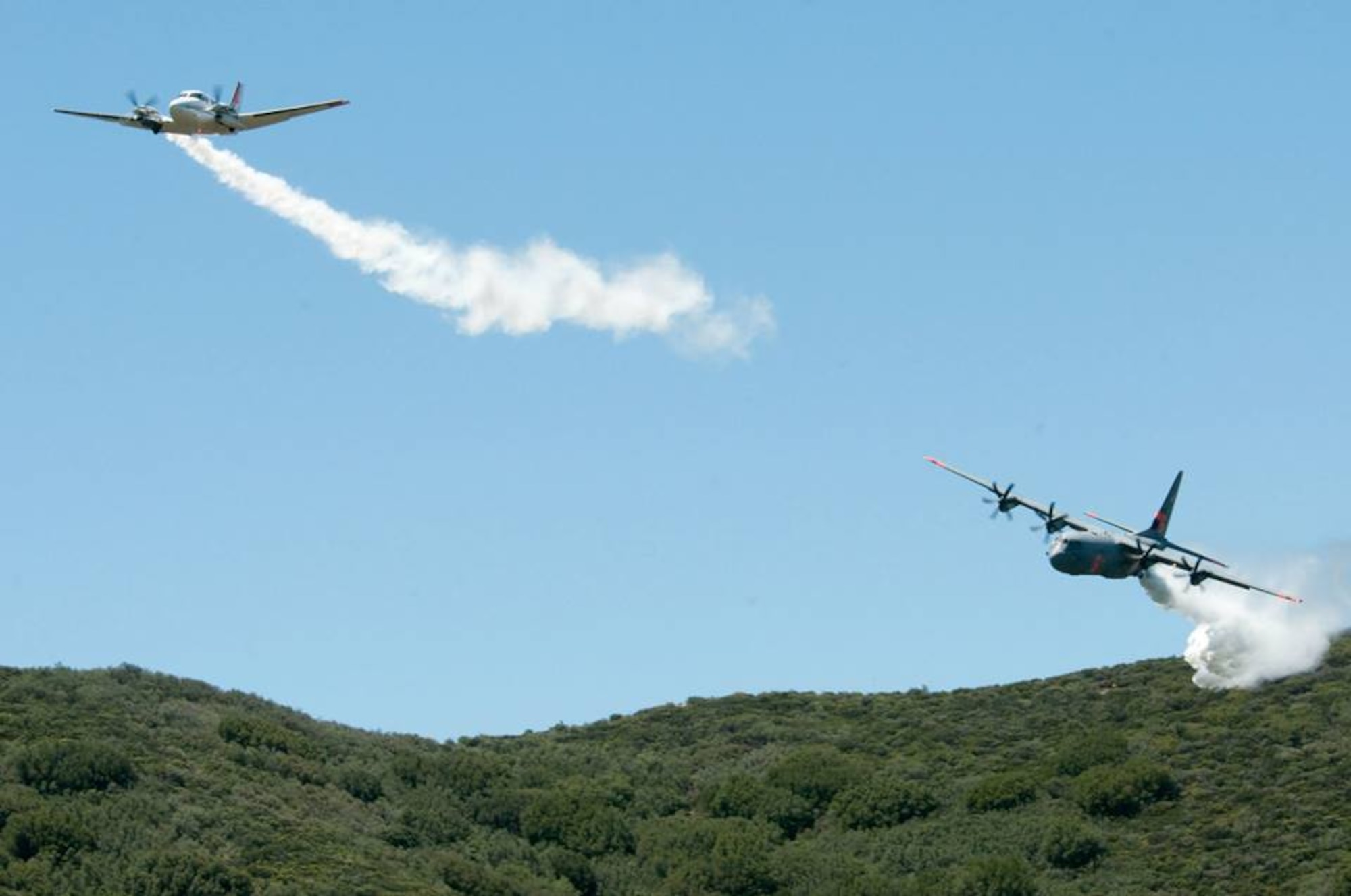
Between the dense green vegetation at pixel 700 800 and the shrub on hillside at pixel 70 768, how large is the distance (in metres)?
0.11

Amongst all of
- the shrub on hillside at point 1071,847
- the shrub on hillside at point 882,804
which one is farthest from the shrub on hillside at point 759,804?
the shrub on hillside at point 1071,847

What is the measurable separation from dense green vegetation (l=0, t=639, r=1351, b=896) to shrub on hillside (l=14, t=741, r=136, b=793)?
11 centimetres

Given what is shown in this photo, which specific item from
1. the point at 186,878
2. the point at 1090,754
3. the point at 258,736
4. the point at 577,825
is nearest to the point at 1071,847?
the point at 1090,754

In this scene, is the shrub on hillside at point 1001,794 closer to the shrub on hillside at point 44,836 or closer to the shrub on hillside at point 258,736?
the shrub on hillside at point 258,736

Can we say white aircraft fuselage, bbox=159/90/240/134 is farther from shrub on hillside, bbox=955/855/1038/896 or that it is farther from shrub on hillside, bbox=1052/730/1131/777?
shrub on hillside, bbox=1052/730/1131/777

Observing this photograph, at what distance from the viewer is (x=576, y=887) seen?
104 meters

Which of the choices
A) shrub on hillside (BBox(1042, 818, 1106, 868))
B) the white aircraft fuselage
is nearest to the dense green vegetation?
shrub on hillside (BBox(1042, 818, 1106, 868))

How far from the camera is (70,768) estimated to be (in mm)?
99500

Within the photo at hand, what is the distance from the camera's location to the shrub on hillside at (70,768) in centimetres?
9900

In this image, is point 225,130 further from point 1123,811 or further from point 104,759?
point 1123,811

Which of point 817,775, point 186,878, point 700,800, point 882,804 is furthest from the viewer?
point 700,800

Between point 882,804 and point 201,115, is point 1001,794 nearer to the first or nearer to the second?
point 882,804

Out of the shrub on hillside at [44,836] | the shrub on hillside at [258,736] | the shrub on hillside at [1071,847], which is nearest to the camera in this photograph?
the shrub on hillside at [44,836]

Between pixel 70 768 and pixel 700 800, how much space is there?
32.6 metres
